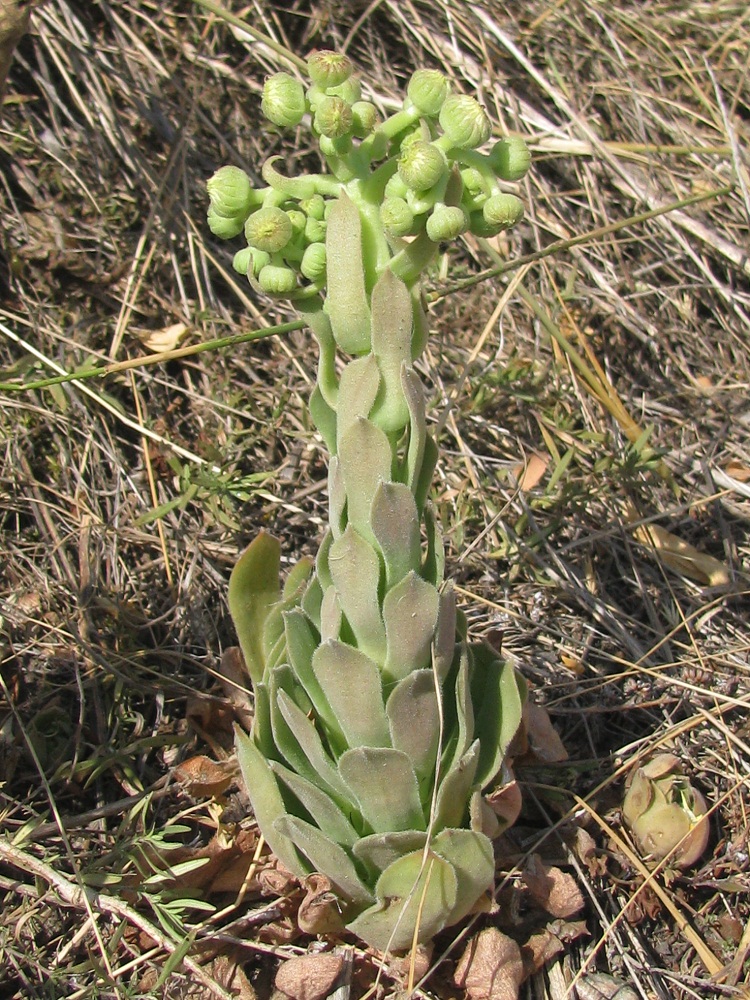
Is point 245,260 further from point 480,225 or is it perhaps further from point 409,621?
point 409,621

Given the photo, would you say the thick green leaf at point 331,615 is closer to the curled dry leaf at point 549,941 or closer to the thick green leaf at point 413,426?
the thick green leaf at point 413,426

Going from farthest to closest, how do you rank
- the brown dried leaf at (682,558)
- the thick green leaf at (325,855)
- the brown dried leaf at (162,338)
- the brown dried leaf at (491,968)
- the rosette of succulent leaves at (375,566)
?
1. the brown dried leaf at (162,338)
2. the brown dried leaf at (682,558)
3. the brown dried leaf at (491,968)
4. the thick green leaf at (325,855)
5. the rosette of succulent leaves at (375,566)

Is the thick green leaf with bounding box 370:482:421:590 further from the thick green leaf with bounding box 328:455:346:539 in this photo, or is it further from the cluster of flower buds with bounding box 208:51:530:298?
the cluster of flower buds with bounding box 208:51:530:298

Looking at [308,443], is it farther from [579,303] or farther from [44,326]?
[579,303]

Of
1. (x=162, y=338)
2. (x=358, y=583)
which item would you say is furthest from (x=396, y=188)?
(x=162, y=338)

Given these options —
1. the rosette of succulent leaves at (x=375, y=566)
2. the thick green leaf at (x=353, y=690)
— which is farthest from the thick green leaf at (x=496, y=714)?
the thick green leaf at (x=353, y=690)

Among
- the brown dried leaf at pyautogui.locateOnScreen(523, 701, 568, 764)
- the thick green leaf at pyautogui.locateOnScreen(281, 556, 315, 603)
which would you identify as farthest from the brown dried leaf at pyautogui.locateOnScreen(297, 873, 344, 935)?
the brown dried leaf at pyautogui.locateOnScreen(523, 701, 568, 764)

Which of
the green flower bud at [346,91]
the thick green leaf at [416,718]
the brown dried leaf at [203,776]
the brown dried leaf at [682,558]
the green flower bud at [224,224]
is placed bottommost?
the brown dried leaf at [203,776]
